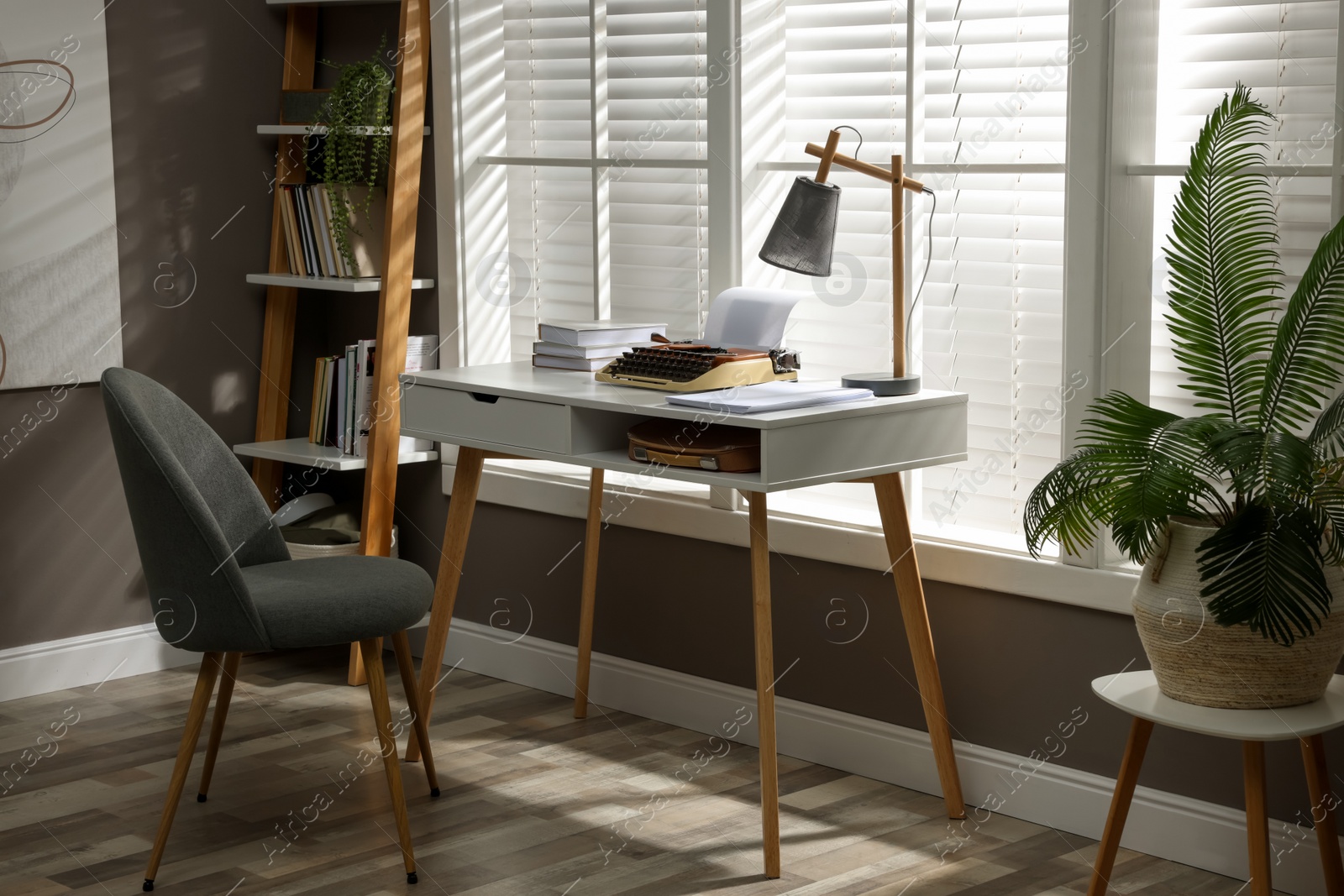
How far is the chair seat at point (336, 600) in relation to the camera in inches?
105

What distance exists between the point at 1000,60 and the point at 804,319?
2.33 feet

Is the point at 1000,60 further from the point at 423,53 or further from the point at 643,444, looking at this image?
the point at 423,53

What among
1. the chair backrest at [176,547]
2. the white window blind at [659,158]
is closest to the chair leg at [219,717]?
the chair backrest at [176,547]

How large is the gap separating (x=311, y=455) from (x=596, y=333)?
1.11 metres

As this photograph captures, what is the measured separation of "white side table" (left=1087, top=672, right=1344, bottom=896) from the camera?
6.92 feet

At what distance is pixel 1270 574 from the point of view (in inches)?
81.9

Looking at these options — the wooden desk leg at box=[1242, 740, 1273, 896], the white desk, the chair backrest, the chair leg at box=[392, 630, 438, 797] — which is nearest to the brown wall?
the white desk

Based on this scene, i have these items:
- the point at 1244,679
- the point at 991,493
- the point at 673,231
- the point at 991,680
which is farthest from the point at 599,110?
the point at 1244,679

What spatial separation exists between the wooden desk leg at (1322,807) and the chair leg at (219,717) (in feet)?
6.09

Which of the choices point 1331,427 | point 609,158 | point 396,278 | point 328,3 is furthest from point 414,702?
point 328,3

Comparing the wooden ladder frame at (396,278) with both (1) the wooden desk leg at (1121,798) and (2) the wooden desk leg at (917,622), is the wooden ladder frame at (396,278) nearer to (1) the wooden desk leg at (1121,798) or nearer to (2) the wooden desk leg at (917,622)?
(2) the wooden desk leg at (917,622)

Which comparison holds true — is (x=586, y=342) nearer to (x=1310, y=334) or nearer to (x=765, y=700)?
(x=765, y=700)

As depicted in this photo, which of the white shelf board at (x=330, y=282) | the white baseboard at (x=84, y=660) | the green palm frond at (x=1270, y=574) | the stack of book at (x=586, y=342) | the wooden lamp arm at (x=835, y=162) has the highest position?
the wooden lamp arm at (x=835, y=162)

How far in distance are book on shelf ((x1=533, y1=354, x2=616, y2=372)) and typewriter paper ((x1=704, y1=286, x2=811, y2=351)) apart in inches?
10.0
